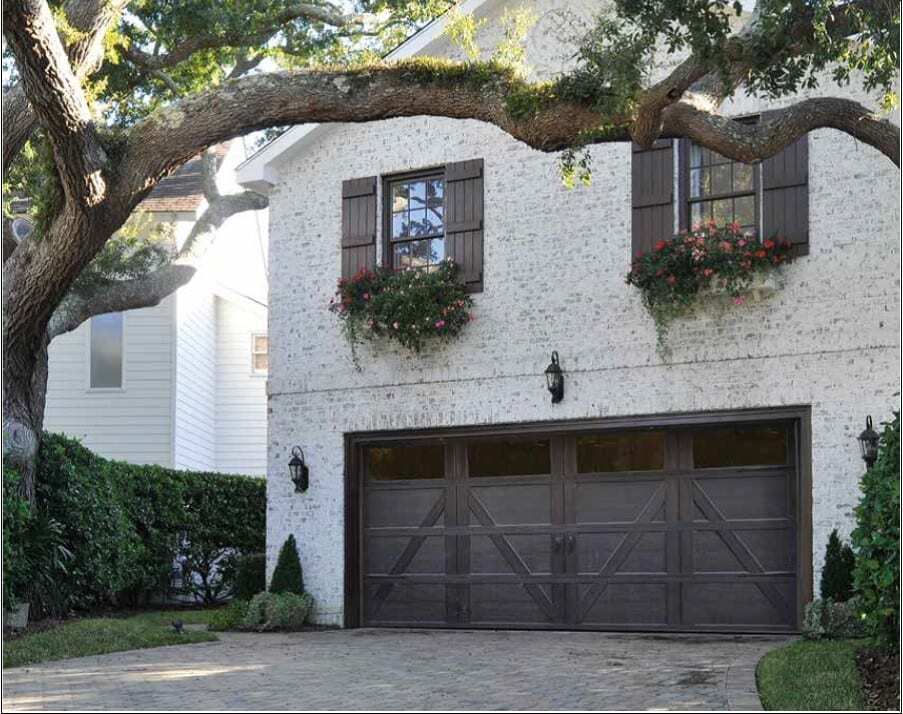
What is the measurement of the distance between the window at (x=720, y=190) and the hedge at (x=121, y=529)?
7.34 meters

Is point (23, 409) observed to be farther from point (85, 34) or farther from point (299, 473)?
point (85, 34)

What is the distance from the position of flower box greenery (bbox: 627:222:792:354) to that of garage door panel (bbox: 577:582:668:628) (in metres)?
2.49

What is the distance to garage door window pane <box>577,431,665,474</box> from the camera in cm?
1484

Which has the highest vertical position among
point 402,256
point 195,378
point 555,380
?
point 402,256

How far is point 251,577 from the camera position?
16531 mm

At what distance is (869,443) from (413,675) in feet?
16.6

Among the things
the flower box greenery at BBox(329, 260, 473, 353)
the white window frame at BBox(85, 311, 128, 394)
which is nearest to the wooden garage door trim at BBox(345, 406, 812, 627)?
the flower box greenery at BBox(329, 260, 473, 353)

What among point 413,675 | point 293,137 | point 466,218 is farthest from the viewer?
point 293,137

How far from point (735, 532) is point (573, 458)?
190cm

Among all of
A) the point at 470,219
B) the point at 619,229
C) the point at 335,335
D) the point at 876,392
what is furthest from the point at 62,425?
the point at 876,392

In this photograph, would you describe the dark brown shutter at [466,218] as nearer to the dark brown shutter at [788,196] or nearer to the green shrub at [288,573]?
the dark brown shutter at [788,196]

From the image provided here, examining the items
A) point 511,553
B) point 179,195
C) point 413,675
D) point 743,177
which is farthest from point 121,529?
point 179,195

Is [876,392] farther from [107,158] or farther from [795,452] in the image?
[107,158]

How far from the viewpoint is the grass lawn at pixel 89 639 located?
12148 millimetres
